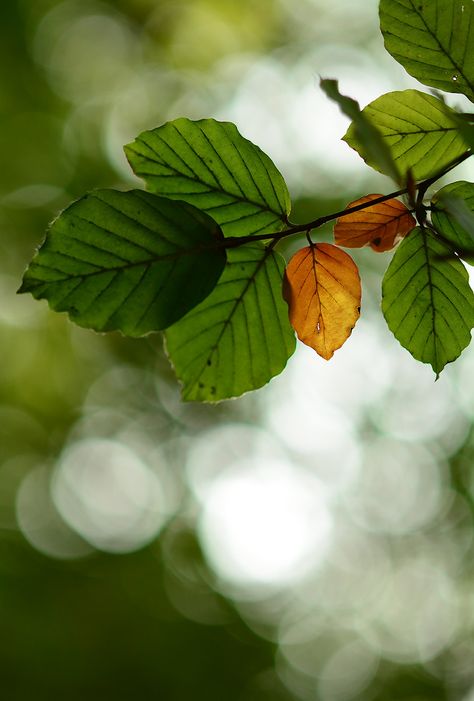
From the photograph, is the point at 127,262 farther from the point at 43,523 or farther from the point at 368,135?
the point at 43,523

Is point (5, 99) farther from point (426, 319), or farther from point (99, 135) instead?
point (426, 319)

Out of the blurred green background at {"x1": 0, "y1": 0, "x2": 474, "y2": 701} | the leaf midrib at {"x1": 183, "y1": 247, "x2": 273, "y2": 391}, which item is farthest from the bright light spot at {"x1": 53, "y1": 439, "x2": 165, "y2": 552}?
the leaf midrib at {"x1": 183, "y1": 247, "x2": 273, "y2": 391}

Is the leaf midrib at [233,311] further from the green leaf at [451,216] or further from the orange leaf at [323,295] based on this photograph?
the green leaf at [451,216]

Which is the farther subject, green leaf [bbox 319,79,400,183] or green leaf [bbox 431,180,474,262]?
green leaf [bbox 431,180,474,262]

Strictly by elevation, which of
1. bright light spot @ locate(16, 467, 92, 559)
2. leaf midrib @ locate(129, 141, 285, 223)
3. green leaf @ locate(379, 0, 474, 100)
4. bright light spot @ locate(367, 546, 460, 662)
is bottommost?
bright light spot @ locate(367, 546, 460, 662)

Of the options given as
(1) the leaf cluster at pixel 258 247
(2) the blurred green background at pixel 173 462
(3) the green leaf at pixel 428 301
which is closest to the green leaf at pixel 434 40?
(1) the leaf cluster at pixel 258 247

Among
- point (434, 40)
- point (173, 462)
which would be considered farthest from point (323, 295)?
point (173, 462)

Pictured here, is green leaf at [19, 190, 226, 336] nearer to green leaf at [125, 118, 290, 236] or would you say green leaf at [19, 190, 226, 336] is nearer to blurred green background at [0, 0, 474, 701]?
green leaf at [125, 118, 290, 236]
